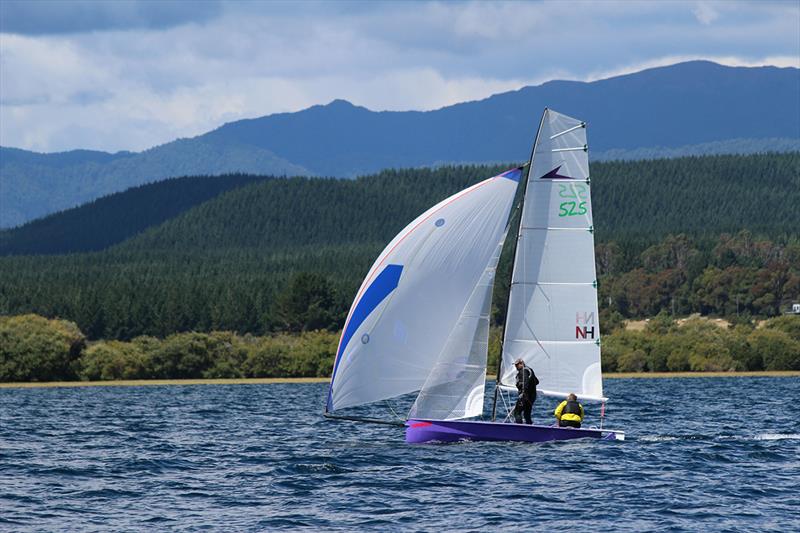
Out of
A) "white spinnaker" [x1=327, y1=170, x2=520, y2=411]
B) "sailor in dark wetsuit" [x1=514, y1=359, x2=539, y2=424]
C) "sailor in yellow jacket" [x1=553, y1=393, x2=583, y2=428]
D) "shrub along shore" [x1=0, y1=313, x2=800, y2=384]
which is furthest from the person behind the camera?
"shrub along shore" [x1=0, y1=313, x2=800, y2=384]

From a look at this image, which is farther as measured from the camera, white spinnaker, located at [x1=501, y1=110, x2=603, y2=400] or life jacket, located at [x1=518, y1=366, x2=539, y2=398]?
white spinnaker, located at [x1=501, y1=110, x2=603, y2=400]

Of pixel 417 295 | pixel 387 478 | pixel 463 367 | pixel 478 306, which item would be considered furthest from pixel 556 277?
pixel 387 478

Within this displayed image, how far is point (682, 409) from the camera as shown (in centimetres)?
6025

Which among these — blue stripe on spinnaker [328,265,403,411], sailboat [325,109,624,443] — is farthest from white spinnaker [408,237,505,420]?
blue stripe on spinnaker [328,265,403,411]

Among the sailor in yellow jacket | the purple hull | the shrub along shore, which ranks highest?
the shrub along shore

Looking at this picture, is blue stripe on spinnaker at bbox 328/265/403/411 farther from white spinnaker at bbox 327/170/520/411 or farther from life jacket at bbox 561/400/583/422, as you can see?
life jacket at bbox 561/400/583/422

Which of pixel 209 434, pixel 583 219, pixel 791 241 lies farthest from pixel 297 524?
pixel 791 241

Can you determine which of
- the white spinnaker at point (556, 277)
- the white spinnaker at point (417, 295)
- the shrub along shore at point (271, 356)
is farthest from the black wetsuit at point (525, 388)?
the shrub along shore at point (271, 356)

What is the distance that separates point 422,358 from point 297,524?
9181 mm

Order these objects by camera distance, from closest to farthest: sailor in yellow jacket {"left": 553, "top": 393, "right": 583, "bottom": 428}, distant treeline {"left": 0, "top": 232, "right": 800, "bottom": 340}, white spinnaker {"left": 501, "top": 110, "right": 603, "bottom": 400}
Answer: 1. white spinnaker {"left": 501, "top": 110, "right": 603, "bottom": 400}
2. sailor in yellow jacket {"left": 553, "top": 393, "right": 583, "bottom": 428}
3. distant treeline {"left": 0, "top": 232, "right": 800, "bottom": 340}

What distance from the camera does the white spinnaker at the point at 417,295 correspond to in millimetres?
37000

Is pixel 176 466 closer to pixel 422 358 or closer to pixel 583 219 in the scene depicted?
Answer: pixel 422 358

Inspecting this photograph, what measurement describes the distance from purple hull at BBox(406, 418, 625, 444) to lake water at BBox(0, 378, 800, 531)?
32 centimetres

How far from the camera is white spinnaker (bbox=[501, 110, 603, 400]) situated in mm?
37875
